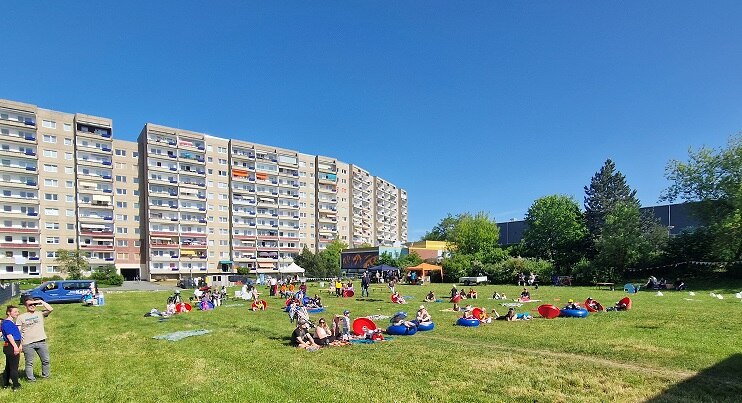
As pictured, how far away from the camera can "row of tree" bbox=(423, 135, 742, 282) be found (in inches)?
1695

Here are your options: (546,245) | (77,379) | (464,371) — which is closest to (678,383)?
(464,371)

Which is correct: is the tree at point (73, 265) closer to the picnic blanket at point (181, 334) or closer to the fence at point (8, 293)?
the fence at point (8, 293)

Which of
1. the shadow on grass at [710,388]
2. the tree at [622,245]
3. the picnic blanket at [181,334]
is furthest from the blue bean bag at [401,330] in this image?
the tree at [622,245]

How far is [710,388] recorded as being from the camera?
918 cm

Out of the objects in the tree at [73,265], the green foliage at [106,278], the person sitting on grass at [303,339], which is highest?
the person sitting on grass at [303,339]

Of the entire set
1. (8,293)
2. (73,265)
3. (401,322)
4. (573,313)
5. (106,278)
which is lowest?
(106,278)

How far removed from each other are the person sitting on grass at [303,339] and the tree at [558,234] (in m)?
50.1

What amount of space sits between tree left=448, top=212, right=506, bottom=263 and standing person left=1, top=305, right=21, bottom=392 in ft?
172

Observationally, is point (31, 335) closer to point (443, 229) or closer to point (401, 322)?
point (401, 322)

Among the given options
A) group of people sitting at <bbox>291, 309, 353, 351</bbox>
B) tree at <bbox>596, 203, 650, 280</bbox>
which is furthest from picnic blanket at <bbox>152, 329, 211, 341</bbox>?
tree at <bbox>596, 203, 650, 280</bbox>

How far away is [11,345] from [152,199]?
267 ft

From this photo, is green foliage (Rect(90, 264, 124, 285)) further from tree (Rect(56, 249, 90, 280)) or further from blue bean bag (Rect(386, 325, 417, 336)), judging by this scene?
blue bean bag (Rect(386, 325, 417, 336))

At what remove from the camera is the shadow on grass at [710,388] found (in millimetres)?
8641

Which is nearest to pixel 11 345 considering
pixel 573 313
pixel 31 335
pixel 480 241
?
pixel 31 335
